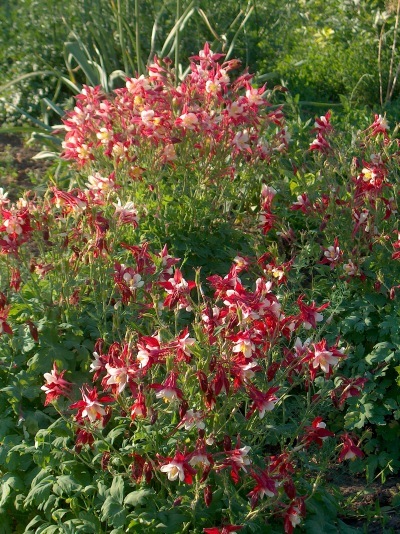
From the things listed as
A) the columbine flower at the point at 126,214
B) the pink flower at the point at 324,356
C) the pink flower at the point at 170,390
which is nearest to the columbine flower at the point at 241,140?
the columbine flower at the point at 126,214

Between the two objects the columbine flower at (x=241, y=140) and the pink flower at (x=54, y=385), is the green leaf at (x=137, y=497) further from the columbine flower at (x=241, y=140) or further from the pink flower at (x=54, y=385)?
the columbine flower at (x=241, y=140)

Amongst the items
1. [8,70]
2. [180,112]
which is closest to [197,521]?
[180,112]

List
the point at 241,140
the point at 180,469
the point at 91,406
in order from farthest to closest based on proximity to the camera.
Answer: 1. the point at 241,140
2. the point at 91,406
3. the point at 180,469

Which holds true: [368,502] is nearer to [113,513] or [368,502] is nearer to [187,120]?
[113,513]

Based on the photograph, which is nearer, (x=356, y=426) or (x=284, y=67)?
(x=356, y=426)

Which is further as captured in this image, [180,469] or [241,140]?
[241,140]

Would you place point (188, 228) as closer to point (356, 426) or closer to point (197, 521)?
point (356, 426)

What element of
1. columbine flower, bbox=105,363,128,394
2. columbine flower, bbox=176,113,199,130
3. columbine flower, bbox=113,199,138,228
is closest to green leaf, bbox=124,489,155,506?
columbine flower, bbox=105,363,128,394

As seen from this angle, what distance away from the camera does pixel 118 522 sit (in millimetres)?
2736

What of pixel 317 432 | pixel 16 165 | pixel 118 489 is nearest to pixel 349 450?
pixel 317 432

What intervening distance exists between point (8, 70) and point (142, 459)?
5925mm

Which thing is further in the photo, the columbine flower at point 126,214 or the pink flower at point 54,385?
the columbine flower at point 126,214

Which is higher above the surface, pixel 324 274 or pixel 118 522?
pixel 118 522

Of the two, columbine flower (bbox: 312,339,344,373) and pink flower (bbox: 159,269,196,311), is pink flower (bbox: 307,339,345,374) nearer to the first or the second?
columbine flower (bbox: 312,339,344,373)
